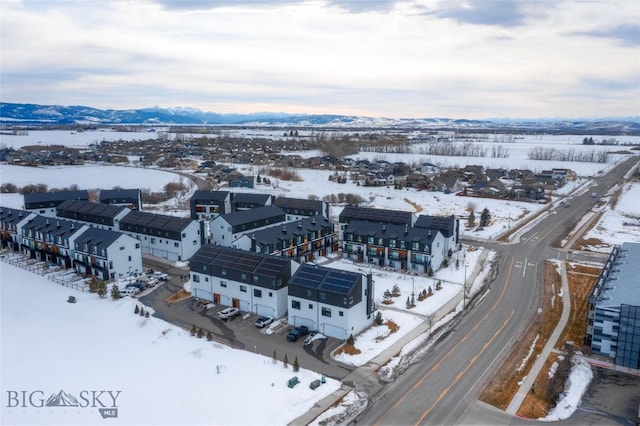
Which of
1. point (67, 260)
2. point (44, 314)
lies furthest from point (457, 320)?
point (67, 260)

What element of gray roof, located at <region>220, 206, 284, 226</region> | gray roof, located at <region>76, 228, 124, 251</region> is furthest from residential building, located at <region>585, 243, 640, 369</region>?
gray roof, located at <region>76, 228, 124, 251</region>

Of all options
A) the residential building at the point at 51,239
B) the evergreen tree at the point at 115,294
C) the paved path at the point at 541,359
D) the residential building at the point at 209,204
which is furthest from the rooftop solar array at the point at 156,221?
the paved path at the point at 541,359

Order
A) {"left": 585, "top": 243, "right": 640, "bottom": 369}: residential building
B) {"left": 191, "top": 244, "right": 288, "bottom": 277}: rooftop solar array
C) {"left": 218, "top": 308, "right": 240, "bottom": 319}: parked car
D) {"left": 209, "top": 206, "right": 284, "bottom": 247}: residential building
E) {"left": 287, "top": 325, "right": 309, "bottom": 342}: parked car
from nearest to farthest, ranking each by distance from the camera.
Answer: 1. {"left": 585, "top": 243, "right": 640, "bottom": 369}: residential building
2. {"left": 287, "top": 325, "right": 309, "bottom": 342}: parked car
3. {"left": 218, "top": 308, "right": 240, "bottom": 319}: parked car
4. {"left": 191, "top": 244, "right": 288, "bottom": 277}: rooftop solar array
5. {"left": 209, "top": 206, "right": 284, "bottom": 247}: residential building

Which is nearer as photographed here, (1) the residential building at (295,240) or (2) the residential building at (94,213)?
(1) the residential building at (295,240)

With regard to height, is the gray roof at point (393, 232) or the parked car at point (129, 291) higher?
the gray roof at point (393, 232)

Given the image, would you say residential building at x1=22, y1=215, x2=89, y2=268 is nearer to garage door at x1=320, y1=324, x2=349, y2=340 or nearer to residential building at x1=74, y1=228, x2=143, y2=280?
residential building at x1=74, y1=228, x2=143, y2=280

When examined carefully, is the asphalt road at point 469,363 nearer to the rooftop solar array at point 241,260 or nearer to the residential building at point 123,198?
the rooftop solar array at point 241,260

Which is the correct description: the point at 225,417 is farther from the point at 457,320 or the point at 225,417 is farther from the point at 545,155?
the point at 545,155
